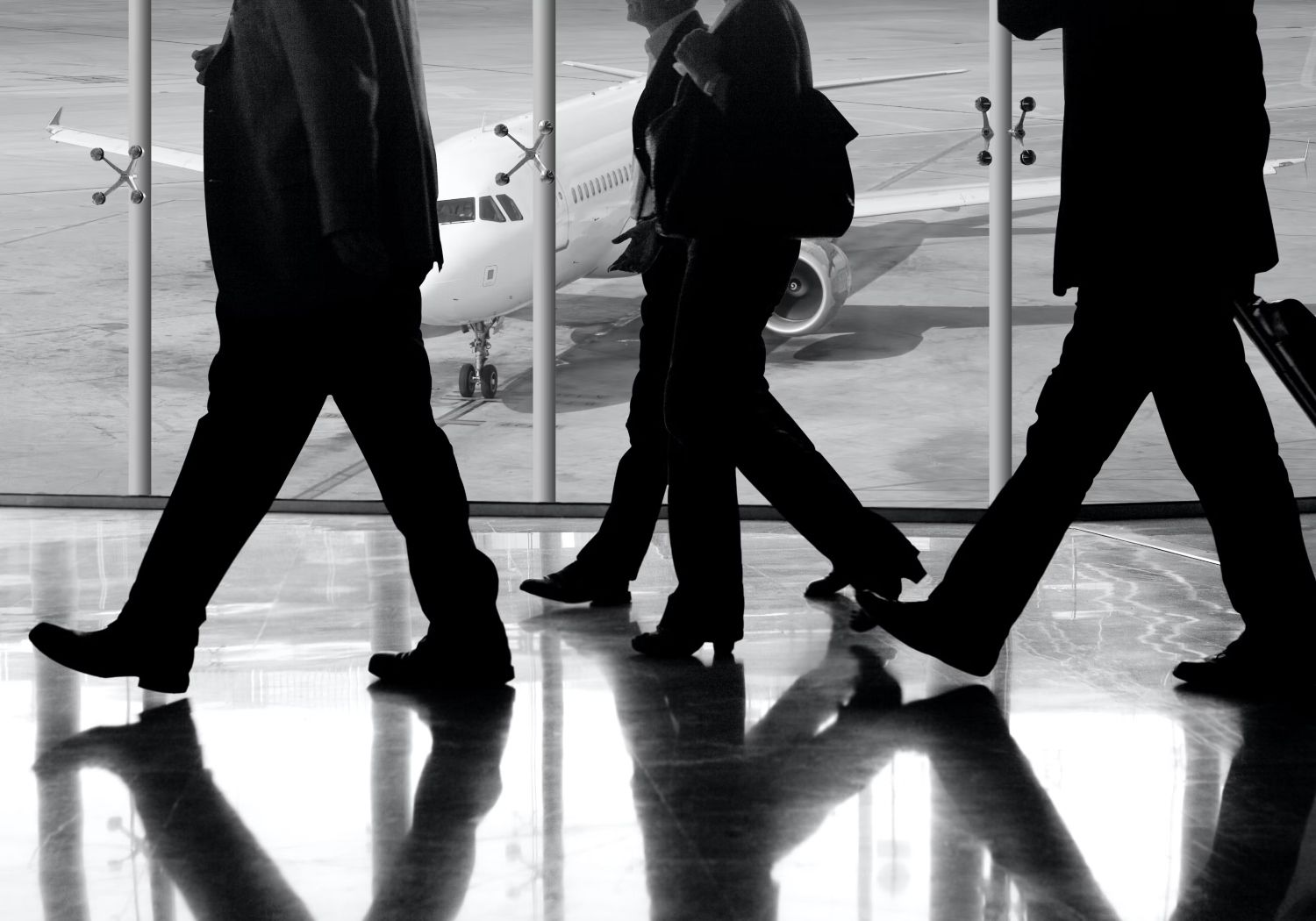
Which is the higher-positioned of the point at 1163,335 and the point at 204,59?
the point at 204,59

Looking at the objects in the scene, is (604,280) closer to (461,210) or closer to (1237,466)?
(461,210)

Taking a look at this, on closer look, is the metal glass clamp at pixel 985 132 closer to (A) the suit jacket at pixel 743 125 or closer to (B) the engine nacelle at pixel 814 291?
(B) the engine nacelle at pixel 814 291

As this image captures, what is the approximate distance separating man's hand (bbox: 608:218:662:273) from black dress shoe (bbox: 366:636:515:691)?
91 centimetres

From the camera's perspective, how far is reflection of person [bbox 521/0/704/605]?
3354 mm

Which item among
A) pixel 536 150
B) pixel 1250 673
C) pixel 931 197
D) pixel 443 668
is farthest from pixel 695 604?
pixel 931 197

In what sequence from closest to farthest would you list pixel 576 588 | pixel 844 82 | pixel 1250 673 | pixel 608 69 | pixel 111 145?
pixel 1250 673
pixel 576 588
pixel 111 145
pixel 608 69
pixel 844 82

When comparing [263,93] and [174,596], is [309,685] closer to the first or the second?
[174,596]

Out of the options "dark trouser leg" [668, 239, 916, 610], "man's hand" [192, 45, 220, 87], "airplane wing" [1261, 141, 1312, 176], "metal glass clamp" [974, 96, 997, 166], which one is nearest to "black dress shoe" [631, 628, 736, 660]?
"dark trouser leg" [668, 239, 916, 610]

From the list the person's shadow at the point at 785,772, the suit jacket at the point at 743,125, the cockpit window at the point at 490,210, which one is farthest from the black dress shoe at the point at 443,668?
the cockpit window at the point at 490,210

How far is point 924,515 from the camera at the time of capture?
5.10m

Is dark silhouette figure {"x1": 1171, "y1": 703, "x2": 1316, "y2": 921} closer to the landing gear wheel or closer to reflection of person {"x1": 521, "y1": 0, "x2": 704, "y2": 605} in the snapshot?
reflection of person {"x1": 521, "y1": 0, "x2": 704, "y2": 605}

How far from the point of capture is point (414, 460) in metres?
2.91

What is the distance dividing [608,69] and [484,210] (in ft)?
4.90

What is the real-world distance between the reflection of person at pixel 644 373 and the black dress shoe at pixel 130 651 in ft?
3.37
